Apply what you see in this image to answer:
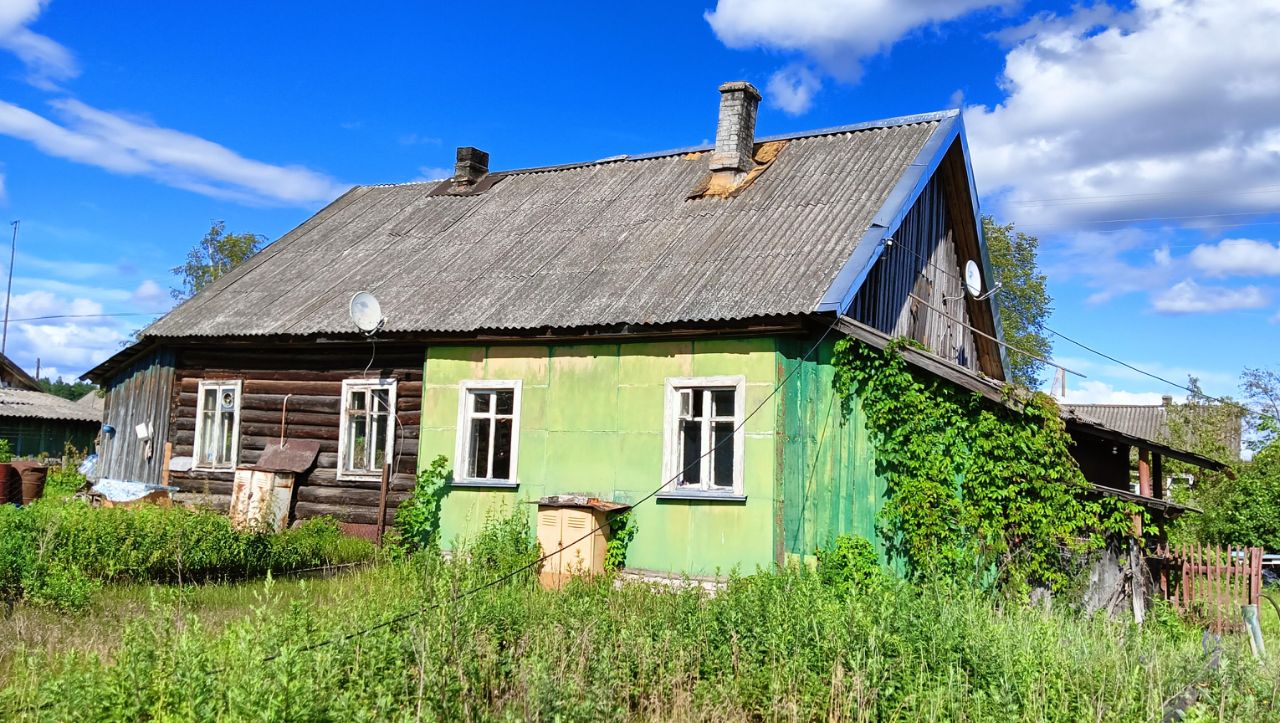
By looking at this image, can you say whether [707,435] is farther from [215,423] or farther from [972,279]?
[215,423]

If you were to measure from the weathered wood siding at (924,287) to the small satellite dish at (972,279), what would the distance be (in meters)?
0.18

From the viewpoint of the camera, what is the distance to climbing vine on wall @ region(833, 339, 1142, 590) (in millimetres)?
10039

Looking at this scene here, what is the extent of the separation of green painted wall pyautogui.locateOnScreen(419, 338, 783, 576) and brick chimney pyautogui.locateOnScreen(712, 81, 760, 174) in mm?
4326

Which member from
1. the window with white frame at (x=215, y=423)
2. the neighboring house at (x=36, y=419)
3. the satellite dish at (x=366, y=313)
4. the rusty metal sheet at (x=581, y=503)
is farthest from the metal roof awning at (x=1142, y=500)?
the neighboring house at (x=36, y=419)

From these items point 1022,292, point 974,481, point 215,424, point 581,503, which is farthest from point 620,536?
point 1022,292

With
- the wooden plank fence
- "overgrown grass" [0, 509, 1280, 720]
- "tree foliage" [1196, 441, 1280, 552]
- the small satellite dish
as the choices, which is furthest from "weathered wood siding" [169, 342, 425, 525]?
"tree foliage" [1196, 441, 1280, 552]

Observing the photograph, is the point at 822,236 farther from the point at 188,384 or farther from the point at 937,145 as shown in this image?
the point at 188,384

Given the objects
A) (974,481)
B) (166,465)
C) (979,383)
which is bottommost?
(166,465)

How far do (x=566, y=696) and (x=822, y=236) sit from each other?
795 centimetres

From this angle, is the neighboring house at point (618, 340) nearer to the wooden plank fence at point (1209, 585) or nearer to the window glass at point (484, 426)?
the window glass at point (484, 426)

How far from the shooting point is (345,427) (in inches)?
570

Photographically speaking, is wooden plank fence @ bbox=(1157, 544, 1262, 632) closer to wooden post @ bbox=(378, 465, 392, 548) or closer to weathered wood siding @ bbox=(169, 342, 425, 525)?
weathered wood siding @ bbox=(169, 342, 425, 525)

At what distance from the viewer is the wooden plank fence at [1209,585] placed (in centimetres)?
1131

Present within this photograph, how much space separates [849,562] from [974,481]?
1.56 m
